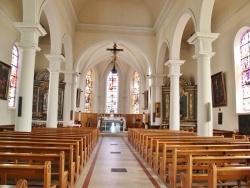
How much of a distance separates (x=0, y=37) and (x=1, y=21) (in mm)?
748

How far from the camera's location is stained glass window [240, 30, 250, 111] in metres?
10.4

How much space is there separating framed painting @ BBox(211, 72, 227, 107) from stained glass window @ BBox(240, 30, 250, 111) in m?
0.98

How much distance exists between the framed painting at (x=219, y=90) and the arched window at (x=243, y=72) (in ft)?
2.69

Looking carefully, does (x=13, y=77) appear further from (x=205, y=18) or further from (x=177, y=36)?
(x=205, y=18)

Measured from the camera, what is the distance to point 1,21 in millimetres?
11102

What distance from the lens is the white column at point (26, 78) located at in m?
7.31

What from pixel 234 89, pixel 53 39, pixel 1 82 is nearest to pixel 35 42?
pixel 53 39

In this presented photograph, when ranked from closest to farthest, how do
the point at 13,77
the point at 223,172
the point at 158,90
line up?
the point at 223,172, the point at 13,77, the point at 158,90

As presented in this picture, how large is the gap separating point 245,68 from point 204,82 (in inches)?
157

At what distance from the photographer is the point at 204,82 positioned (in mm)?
7836

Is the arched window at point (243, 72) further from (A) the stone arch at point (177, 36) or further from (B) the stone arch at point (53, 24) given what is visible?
(B) the stone arch at point (53, 24)

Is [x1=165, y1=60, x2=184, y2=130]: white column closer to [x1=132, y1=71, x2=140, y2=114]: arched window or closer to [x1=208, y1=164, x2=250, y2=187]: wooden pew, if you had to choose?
[x1=208, y1=164, x2=250, y2=187]: wooden pew

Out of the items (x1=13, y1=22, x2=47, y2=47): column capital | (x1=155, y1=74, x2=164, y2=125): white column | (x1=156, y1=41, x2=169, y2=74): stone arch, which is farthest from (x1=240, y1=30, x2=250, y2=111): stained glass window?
(x1=13, y1=22, x2=47, y2=47): column capital

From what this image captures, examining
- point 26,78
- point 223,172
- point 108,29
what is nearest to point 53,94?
point 26,78
